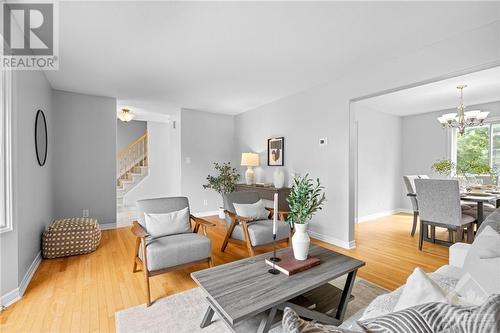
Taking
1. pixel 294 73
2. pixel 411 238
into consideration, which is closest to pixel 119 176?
pixel 294 73

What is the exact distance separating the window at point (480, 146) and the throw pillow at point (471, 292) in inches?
186

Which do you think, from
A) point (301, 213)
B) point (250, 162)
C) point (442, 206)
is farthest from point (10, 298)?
point (442, 206)

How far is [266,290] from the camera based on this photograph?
1515 mm

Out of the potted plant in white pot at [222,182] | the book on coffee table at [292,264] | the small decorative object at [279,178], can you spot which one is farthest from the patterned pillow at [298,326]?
the potted plant in white pot at [222,182]

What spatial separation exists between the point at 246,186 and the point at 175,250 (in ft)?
9.46

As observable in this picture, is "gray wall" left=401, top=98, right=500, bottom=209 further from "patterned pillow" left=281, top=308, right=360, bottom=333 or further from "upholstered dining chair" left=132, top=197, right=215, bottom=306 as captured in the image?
"patterned pillow" left=281, top=308, right=360, bottom=333

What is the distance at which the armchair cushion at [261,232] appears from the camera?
2.84m

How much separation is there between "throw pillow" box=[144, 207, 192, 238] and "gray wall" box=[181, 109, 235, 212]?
2.71 metres

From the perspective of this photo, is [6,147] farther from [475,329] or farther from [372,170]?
[372,170]

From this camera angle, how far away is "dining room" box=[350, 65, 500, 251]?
131 inches

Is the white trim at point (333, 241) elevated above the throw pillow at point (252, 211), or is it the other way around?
the throw pillow at point (252, 211)

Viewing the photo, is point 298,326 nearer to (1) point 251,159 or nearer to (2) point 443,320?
(2) point 443,320

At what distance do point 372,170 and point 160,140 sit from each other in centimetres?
571

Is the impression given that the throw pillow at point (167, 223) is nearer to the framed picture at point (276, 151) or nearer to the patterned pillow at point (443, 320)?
the patterned pillow at point (443, 320)
